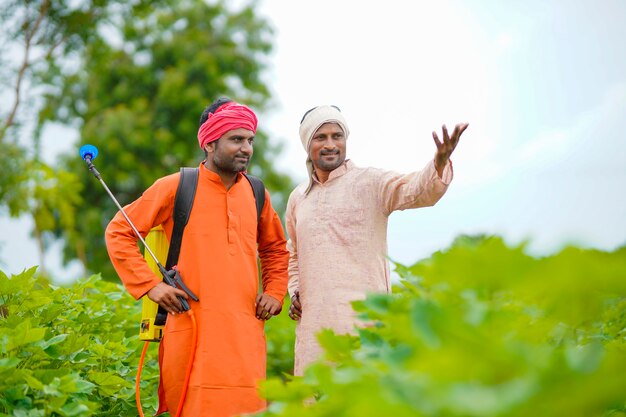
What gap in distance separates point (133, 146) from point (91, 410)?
19.6 meters

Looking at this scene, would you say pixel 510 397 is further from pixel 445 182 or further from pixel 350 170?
pixel 350 170

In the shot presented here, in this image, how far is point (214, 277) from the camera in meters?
3.87

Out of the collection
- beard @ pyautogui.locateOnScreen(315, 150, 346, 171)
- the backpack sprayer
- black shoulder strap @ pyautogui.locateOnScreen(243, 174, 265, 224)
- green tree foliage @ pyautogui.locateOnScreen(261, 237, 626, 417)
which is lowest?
green tree foliage @ pyautogui.locateOnScreen(261, 237, 626, 417)

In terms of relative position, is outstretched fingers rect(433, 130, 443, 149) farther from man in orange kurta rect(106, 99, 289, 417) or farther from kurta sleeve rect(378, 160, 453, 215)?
man in orange kurta rect(106, 99, 289, 417)

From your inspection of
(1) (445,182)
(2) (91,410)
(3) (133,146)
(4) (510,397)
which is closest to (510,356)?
(4) (510,397)

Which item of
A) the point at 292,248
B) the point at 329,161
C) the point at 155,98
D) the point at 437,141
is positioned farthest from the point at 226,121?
the point at 155,98

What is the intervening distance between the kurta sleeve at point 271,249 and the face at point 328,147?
42 cm

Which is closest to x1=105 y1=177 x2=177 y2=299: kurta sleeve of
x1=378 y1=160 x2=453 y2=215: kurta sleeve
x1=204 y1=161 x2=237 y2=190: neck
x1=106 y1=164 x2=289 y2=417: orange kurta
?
x1=106 y1=164 x2=289 y2=417: orange kurta

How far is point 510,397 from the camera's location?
38.0 inches

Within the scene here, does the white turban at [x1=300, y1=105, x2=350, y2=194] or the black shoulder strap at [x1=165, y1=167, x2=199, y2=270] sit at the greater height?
the white turban at [x1=300, y1=105, x2=350, y2=194]

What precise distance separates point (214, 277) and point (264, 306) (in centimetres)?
32

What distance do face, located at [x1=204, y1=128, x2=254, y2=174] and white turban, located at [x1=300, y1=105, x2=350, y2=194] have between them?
12.5 inches

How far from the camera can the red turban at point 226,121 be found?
402cm

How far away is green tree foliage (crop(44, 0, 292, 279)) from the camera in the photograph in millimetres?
21656
